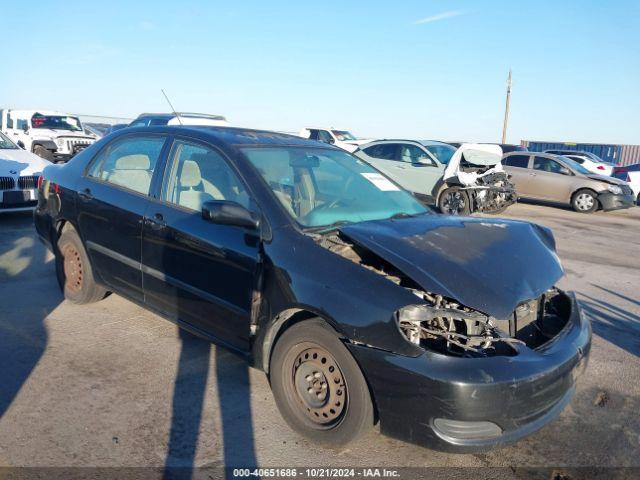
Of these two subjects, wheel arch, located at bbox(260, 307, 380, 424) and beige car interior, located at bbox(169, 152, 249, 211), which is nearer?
wheel arch, located at bbox(260, 307, 380, 424)

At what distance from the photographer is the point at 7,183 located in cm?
821

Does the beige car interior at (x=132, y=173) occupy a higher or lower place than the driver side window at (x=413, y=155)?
higher

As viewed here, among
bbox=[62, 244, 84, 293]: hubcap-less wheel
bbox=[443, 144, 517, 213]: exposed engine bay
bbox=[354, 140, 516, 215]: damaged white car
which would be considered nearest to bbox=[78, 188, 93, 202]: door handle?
bbox=[62, 244, 84, 293]: hubcap-less wheel

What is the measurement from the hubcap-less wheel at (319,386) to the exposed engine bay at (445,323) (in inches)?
18.7

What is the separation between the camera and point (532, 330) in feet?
10.6

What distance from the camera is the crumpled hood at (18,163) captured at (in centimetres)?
828

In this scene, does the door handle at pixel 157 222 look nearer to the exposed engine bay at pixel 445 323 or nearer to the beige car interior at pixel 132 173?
the beige car interior at pixel 132 173

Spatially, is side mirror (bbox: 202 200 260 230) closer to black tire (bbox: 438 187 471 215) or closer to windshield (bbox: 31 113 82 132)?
black tire (bbox: 438 187 471 215)

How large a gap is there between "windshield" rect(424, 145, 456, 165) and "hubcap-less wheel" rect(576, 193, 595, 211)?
376cm

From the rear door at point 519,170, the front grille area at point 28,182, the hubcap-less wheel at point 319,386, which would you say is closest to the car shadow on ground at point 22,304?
the front grille area at point 28,182

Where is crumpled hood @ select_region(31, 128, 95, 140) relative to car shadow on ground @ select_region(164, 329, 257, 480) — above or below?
above

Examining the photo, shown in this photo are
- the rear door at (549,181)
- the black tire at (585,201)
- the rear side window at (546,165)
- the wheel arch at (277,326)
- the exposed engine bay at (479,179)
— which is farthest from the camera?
the rear side window at (546,165)

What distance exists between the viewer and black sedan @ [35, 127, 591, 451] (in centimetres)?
255

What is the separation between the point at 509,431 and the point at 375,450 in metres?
0.74
